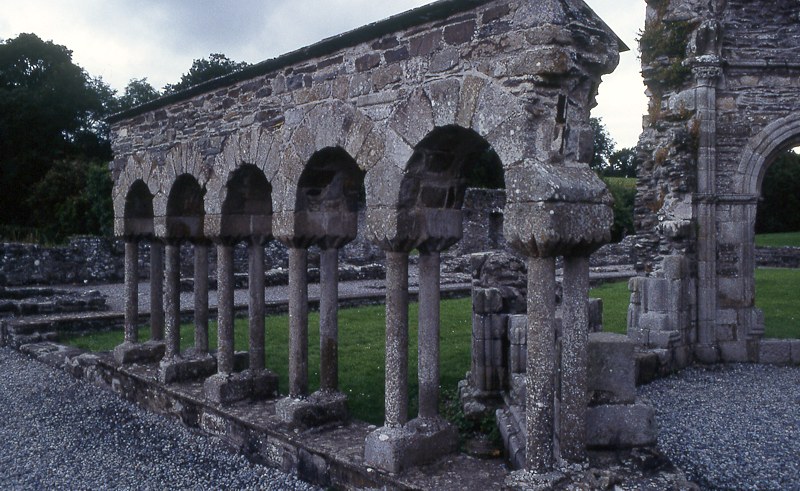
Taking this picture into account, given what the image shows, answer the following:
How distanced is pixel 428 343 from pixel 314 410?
1.54 metres

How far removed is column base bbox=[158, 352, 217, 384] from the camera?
848 cm

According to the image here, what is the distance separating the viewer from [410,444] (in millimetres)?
5359

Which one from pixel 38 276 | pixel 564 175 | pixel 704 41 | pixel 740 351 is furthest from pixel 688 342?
pixel 38 276

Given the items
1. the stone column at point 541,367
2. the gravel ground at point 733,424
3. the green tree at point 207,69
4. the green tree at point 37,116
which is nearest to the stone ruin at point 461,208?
the stone column at point 541,367

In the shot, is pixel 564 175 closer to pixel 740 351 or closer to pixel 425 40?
pixel 425 40

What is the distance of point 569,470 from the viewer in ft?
14.5

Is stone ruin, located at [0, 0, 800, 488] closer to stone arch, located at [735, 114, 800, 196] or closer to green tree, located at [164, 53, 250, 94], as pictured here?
stone arch, located at [735, 114, 800, 196]

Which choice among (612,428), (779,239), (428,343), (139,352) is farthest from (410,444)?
(779,239)

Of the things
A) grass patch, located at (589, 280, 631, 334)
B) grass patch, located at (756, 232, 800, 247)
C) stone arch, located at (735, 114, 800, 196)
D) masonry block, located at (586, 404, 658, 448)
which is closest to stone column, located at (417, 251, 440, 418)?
masonry block, located at (586, 404, 658, 448)

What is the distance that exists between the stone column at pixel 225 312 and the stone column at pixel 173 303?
1010mm

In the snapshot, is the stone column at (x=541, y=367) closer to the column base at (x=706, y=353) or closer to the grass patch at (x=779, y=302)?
the column base at (x=706, y=353)

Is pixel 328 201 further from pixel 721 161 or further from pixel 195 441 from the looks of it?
pixel 721 161

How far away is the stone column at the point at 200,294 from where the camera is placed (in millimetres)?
8758

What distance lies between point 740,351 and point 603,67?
8.31m
